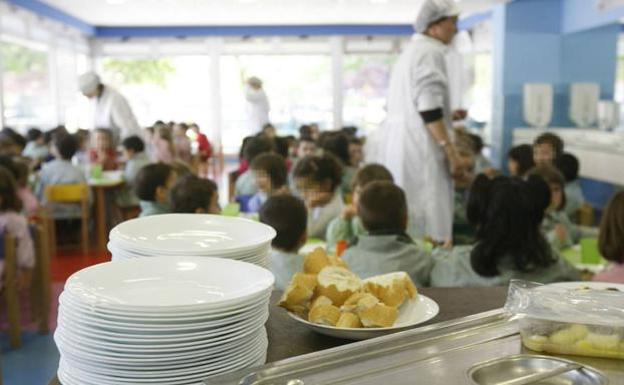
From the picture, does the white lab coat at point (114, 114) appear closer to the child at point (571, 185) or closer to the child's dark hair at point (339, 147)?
the child's dark hair at point (339, 147)

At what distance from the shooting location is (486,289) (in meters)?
1.34

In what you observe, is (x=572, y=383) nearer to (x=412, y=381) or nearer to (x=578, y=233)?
(x=412, y=381)

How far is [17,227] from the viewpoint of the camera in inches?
130

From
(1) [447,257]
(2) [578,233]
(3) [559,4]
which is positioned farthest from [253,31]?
(1) [447,257]

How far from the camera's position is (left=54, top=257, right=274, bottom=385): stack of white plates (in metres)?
0.75

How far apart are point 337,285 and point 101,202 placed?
195 inches

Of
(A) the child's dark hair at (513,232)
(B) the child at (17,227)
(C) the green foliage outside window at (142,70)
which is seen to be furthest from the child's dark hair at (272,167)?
(C) the green foliage outside window at (142,70)

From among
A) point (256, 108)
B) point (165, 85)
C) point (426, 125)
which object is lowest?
point (426, 125)

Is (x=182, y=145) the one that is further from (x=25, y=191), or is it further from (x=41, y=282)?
(x=41, y=282)

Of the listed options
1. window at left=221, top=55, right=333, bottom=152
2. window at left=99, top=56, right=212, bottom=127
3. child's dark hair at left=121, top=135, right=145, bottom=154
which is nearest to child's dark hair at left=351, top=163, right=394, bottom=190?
child's dark hair at left=121, top=135, right=145, bottom=154

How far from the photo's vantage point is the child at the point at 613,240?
2.15m

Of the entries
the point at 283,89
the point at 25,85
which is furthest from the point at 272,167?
the point at 283,89

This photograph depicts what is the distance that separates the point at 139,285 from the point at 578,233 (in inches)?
111

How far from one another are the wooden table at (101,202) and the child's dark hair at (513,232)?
413 cm
